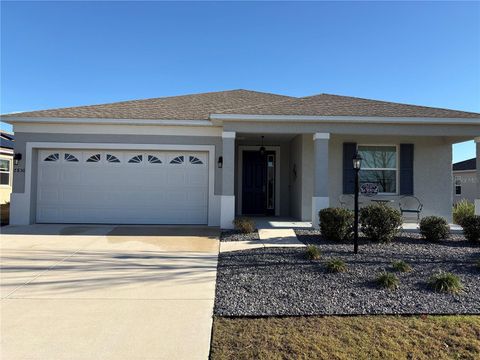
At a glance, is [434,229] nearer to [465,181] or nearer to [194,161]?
[194,161]

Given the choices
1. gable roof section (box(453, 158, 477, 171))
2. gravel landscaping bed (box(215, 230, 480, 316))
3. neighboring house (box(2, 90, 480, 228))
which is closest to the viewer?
gravel landscaping bed (box(215, 230, 480, 316))

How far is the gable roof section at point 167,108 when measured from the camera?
11.4 m

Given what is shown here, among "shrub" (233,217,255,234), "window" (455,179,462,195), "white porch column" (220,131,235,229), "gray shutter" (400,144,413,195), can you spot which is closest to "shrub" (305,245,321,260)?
"shrub" (233,217,255,234)

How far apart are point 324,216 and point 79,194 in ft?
25.5

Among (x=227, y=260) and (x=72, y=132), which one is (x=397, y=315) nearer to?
(x=227, y=260)

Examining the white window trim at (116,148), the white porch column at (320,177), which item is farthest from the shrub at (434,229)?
the white window trim at (116,148)

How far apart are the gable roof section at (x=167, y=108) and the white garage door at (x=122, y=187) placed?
1178mm

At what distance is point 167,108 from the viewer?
12.7m

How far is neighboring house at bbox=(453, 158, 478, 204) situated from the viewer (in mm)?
27797

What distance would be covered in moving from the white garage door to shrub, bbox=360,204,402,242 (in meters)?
5.27

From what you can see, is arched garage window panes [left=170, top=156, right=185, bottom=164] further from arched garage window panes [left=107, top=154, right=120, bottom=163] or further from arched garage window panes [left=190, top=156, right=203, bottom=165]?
arched garage window panes [left=107, top=154, right=120, bottom=163]

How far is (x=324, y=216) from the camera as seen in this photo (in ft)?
28.4

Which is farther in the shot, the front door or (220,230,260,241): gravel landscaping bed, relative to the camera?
the front door

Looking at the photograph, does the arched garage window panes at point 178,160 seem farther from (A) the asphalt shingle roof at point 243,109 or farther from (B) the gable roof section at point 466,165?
(B) the gable roof section at point 466,165
